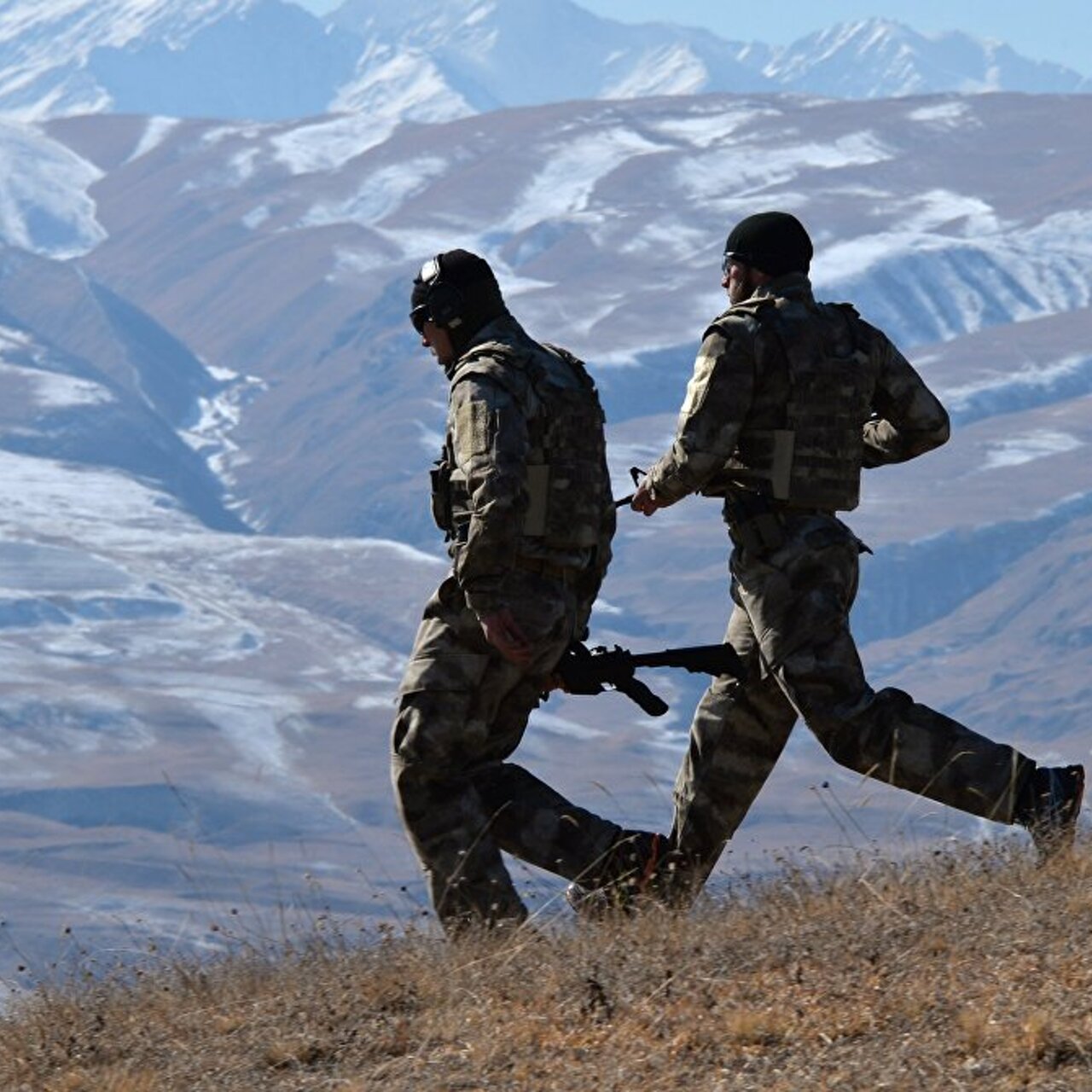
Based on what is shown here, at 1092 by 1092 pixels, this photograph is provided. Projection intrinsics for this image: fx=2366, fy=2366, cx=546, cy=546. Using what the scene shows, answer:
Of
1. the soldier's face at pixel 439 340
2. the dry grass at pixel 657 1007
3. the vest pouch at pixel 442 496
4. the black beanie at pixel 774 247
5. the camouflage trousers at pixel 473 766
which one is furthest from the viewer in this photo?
the black beanie at pixel 774 247

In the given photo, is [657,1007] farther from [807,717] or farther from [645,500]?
[645,500]

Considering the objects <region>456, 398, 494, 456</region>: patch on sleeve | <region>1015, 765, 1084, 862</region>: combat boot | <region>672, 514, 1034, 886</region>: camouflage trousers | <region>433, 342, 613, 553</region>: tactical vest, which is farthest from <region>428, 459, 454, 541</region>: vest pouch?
<region>1015, 765, 1084, 862</region>: combat boot

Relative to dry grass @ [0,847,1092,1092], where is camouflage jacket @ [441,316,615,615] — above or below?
above

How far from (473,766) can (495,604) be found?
0.67 m

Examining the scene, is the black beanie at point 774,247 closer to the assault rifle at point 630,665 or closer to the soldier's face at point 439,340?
the soldier's face at point 439,340

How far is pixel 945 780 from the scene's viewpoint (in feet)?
25.9

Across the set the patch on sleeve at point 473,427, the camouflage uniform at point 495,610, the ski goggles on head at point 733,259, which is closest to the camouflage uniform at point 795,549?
the ski goggles on head at point 733,259

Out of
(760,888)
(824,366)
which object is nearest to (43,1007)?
(760,888)

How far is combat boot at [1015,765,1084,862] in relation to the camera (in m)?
7.70

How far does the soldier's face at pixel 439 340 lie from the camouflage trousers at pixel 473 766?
34.1 inches

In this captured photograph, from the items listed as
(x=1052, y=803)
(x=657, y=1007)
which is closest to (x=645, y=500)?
(x=1052, y=803)

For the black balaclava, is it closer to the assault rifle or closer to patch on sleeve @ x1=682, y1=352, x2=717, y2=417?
patch on sleeve @ x1=682, y1=352, x2=717, y2=417

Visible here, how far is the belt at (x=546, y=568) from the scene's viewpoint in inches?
314

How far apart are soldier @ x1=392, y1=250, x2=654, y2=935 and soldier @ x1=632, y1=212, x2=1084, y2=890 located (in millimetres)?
322
